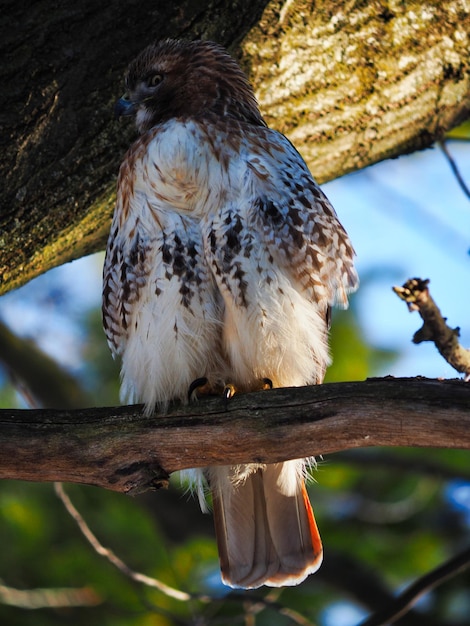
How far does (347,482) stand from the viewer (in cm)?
507

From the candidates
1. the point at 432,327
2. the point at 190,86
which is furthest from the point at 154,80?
the point at 432,327

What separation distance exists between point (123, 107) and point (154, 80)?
239mm

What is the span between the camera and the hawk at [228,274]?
3.13 meters

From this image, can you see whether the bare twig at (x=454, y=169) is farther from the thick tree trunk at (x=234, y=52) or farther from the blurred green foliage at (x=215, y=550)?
the blurred green foliage at (x=215, y=550)

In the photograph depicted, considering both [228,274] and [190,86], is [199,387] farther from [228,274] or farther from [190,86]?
[190,86]

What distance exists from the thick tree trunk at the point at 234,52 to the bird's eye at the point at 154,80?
0.11m

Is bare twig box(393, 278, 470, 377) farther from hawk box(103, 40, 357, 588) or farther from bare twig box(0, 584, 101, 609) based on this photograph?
bare twig box(0, 584, 101, 609)

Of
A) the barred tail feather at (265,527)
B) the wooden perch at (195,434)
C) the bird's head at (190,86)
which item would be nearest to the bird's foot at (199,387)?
the wooden perch at (195,434)

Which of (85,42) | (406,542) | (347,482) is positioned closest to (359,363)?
(347,482)

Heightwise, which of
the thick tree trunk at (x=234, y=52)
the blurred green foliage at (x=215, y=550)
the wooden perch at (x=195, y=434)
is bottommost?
the blurred green foliage at (x=215, y=550)

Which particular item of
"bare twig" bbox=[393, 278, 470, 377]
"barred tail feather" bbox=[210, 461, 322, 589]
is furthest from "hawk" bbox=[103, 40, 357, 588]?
"bare twig" bbox=[393, 278, 470, 377]

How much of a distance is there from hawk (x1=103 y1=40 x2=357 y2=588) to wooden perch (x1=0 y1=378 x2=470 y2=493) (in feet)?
0.89

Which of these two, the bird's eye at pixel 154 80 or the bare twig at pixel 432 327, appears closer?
the bare twig at pixel 432 327

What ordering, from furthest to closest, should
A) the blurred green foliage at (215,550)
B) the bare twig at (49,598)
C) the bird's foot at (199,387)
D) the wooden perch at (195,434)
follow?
the blurred green foliage at (215,550), the bare twig at (49,598), the bird's foot at (199,387), the wooden perch at (195,434)
